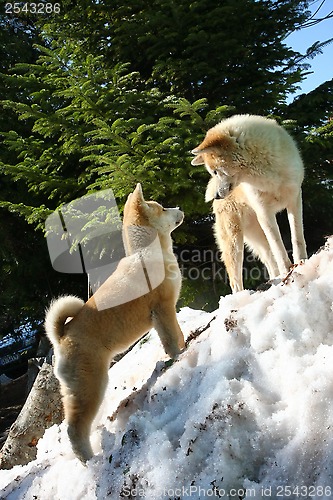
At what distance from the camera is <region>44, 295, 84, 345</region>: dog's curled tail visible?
2.99 m

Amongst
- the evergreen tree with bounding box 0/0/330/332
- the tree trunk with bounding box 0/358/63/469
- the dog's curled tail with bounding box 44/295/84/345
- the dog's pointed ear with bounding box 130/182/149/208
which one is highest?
the evergreen tree with bounding box 0/0/330/332

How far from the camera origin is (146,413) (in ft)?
8.36

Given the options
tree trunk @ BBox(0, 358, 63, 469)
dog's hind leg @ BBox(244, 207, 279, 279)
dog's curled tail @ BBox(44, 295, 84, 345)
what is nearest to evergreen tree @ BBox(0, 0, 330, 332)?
dog's hind leg @ BBox(244, 207, 279, 279)

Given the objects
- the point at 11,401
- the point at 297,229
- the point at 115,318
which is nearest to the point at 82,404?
the point at 115,318

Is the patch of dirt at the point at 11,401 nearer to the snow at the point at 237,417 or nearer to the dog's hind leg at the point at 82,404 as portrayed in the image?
the dog's hind leg at the point at 82,404

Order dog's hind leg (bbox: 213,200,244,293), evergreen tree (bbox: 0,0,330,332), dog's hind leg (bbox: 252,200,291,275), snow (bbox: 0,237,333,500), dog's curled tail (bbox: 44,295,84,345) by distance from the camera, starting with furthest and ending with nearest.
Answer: evergreen tree (bbox: 0,0,330,332), dog's hind leg (bbox: 213,200,244,293), dog's hind leg (bbox: 252,200,291,275), dog's curled tail (bbox: 44,295,84,345), snow (bbox: 0,237,333,500)

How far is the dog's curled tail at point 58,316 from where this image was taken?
118 inches

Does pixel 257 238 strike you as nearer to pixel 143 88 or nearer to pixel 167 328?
pixel 167 328

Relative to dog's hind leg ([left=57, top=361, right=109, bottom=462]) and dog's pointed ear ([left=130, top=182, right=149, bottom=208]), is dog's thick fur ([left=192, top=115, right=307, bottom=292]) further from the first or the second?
dog's hind leg ([left=57, top=361, right=109, bottom=462])

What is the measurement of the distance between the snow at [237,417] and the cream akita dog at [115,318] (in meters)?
0.22

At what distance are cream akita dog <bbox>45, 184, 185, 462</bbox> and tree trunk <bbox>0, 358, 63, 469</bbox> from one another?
6.06ft

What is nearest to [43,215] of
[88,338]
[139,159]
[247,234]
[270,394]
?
[139,159]

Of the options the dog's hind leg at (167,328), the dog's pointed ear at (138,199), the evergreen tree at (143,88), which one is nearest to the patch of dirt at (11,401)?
the evergreen tree at (143,88)

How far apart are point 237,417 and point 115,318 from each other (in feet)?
3.90
